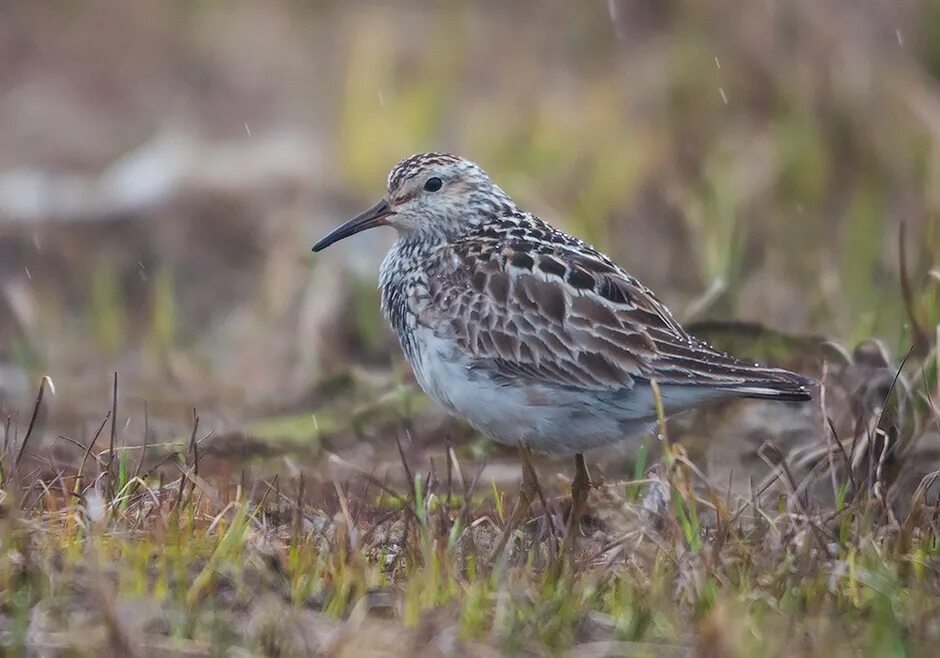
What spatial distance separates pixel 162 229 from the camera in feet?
34.2

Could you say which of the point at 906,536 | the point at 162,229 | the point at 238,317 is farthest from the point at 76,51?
the point at 906,536

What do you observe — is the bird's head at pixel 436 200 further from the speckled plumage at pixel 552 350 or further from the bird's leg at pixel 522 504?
the bird's leg at pixel 522 504

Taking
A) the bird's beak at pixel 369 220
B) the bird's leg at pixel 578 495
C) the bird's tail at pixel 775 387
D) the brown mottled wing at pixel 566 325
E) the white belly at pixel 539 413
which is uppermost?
the bird's beak at pixel 369 220

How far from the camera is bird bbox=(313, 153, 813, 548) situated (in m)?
5.25

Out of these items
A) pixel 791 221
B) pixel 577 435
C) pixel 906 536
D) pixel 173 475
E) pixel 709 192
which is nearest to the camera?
pixel 906 536

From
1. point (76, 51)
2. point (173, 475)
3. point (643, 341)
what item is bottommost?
point (173, 475)

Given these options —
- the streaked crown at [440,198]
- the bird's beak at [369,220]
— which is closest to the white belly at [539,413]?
the streaked crown at [440,198]

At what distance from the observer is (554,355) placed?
533 cm

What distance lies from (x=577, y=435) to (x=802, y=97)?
614 centimetres

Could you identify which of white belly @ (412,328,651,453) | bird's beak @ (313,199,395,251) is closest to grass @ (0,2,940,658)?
white belly @ (412,328,651,453)

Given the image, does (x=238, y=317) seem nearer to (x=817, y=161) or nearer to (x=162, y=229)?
(x=162, y=229)

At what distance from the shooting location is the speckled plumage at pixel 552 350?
5250 mm

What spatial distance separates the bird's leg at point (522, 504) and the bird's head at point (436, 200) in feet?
3.57

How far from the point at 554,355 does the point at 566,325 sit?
120mm
